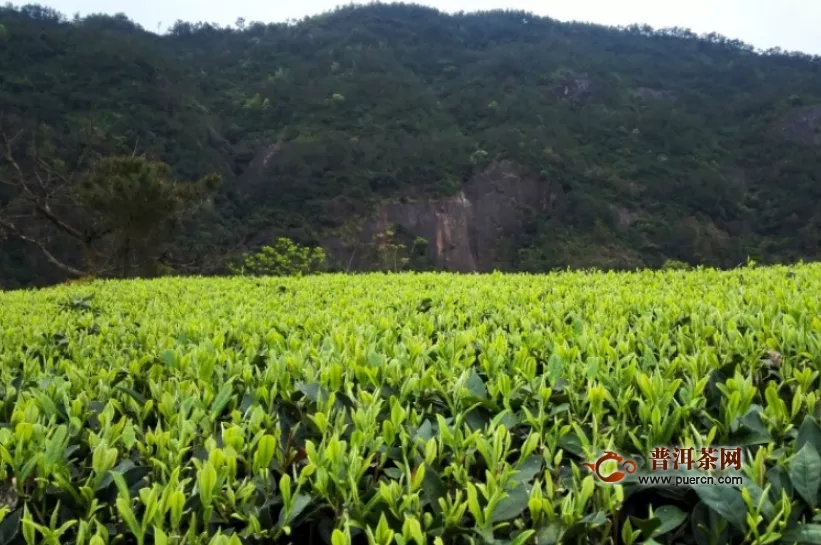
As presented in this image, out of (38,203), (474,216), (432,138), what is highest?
(432,138)

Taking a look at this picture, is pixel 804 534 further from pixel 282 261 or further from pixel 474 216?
pixel 474 216

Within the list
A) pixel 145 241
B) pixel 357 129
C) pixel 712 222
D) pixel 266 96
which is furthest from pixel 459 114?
pixel 145 241

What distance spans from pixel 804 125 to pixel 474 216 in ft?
112

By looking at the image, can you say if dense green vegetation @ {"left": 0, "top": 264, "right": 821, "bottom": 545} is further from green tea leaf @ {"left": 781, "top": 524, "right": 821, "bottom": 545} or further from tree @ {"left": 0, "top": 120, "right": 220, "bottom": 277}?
tree @ {"left": 0, "top": 120, "right": 220, "bottom": 277}

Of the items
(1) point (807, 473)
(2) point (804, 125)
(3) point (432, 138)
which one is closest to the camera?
(1) point (807, 473)

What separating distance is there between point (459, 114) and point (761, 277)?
6148cm

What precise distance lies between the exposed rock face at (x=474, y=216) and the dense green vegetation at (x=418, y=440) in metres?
41.4

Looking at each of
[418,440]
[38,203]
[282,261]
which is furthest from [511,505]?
[282,261]

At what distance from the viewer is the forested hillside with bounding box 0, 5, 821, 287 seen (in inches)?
1575

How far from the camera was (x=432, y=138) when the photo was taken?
56281mm

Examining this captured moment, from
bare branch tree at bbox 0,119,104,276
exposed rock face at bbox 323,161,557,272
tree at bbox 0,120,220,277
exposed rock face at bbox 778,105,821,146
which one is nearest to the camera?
bare branch tree at bbox 0,119,104,276

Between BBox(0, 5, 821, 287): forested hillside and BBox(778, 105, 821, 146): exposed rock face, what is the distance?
250 mm

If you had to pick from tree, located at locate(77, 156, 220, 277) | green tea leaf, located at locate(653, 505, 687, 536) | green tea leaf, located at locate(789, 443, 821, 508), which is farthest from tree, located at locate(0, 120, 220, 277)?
green tea leaf, located at locate(789, 443, 821, 508)

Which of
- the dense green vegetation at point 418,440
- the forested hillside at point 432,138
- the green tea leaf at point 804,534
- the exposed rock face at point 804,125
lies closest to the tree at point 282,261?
the forested hillside at point 432,138
